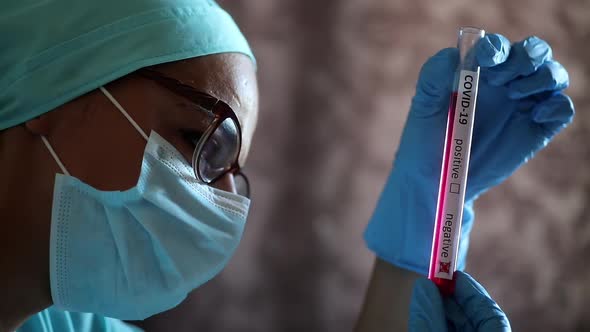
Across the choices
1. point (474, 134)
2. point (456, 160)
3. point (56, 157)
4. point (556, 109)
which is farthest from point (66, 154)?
point (556, 109)

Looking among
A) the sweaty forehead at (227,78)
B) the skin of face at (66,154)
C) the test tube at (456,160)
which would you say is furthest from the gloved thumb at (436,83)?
the skin of face at (66,154)

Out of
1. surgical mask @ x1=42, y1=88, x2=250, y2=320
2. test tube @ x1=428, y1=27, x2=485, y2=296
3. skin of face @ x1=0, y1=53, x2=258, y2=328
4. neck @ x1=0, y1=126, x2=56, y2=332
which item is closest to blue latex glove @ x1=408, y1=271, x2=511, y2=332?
test tube @ x1=428, y1=27, x2=485, y2=296

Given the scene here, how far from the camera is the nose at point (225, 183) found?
1045mm

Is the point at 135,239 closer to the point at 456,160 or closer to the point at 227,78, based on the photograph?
the point at 227,78

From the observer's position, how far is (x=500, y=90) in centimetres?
110

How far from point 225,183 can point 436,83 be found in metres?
0.41

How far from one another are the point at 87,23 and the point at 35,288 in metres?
0.43

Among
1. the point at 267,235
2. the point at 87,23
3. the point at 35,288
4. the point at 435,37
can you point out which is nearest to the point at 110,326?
the point at 35,288

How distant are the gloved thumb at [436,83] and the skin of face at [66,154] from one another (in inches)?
16.2

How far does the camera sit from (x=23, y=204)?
0.90 meters

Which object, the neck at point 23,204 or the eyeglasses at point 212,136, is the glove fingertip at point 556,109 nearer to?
the eyeglasses at point 212,136

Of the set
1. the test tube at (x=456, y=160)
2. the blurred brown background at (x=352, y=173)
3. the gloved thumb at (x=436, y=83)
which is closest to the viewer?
the test tube at (x=456, y=160)

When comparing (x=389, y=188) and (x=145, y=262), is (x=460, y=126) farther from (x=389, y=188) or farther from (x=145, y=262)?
(x=145, y=262)

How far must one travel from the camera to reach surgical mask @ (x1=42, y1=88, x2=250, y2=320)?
0.90m
